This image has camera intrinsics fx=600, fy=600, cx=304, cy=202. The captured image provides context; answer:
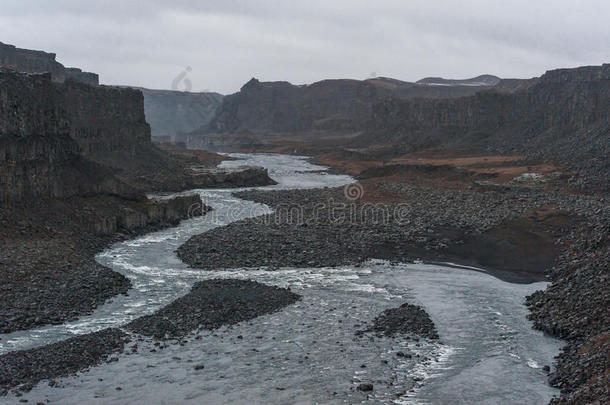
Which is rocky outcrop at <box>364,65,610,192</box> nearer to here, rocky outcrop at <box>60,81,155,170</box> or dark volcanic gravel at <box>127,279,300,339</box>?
dark volcanic gravel at <box>127,279,300,339</box>

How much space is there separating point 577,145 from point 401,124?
6360 cm

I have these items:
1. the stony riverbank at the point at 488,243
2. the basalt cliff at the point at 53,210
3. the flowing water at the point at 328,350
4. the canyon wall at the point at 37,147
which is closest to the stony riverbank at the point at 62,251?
the basalt cliff at the point at 53,210

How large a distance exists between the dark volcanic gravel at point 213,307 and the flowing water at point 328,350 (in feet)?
2.31

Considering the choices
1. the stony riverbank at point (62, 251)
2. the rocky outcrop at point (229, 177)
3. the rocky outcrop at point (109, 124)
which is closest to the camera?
the stony riverbank at point (62, 251)

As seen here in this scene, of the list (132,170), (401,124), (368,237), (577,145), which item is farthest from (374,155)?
(368,237)

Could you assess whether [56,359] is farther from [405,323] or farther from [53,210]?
[53,210]

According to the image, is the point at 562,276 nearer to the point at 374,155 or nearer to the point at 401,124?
the point at 374,155

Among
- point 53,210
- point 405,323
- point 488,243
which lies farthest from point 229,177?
point 405,323

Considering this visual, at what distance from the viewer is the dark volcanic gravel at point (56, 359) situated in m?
20.5

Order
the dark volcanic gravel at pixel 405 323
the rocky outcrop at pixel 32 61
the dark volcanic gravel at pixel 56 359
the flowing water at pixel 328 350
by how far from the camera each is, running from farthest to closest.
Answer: the rocky outcrop at pixel 32 61, the dark volcanic gravel at pixel 405 323, the dark volcanic gravel at pixel 56 359, the flowing water at pixel 328 350

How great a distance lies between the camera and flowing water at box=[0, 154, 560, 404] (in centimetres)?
2019

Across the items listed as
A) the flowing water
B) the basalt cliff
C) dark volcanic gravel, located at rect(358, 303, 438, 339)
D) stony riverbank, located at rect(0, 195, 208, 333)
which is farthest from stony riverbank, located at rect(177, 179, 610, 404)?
the basalt cliff

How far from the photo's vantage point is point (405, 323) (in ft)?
87.4

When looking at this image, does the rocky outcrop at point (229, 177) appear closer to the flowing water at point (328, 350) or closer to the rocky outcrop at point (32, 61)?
the rocky outcrop at point (32, 61)
